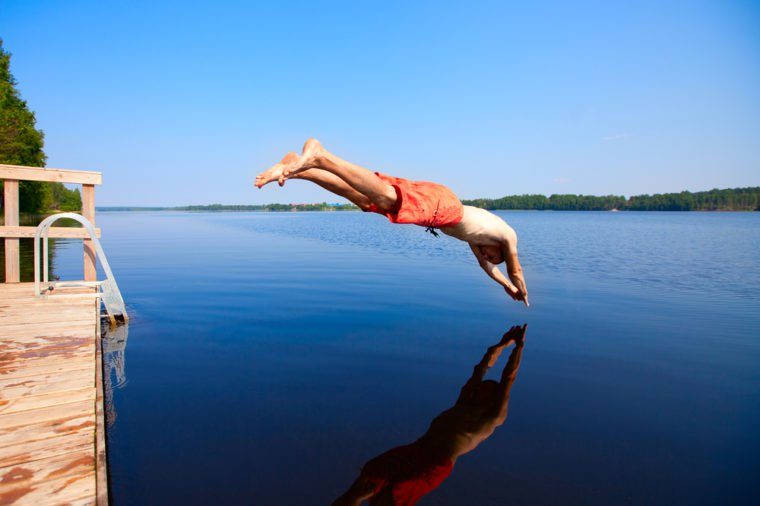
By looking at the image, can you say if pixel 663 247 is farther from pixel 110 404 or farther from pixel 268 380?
pixel 110 404

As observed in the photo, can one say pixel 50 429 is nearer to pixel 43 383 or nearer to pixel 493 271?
pixel 43 383

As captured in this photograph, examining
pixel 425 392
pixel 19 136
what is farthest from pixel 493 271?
pixel 19 136

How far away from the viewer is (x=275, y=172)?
12.8 feet

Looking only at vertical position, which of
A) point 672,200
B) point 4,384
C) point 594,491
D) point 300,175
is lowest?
point 594,491

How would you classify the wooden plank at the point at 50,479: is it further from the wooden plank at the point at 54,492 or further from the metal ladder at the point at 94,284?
the metal ladder at the point at 94,284

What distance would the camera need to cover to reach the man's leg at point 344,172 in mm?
3908

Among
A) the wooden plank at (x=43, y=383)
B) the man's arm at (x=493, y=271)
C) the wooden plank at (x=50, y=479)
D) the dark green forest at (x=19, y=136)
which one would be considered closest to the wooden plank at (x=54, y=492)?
the wooden plank at (x=50, y=479)

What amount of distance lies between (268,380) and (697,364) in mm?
7254

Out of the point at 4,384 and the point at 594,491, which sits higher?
the point at 4,384

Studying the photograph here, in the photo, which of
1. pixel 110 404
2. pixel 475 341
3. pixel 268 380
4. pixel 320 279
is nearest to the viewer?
pixel 110 404

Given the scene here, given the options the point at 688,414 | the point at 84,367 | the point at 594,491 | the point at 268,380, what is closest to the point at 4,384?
the point at 84,367

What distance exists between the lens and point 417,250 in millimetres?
25812

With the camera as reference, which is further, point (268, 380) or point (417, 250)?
point (417, 250)

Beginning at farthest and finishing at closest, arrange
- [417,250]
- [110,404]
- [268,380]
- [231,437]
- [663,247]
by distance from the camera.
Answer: [663,247] < [417,250] < [268,380] < [110,404] < [231,437]
